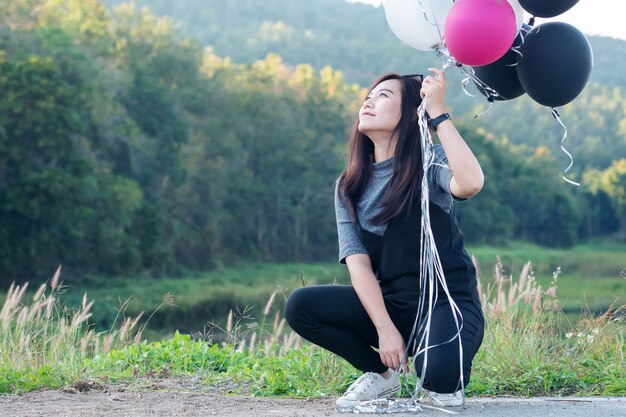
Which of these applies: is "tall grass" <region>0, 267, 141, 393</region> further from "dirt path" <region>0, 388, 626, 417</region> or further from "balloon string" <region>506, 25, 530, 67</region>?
"balloon string" <region>506, 25, 530, 67</region>

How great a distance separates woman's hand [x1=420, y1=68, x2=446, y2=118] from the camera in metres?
3.60

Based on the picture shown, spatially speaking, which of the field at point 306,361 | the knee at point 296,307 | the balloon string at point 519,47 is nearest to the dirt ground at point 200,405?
the field at point 306,361

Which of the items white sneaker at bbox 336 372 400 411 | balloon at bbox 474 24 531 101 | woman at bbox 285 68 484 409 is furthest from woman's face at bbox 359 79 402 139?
white sneaker at bbox 336 372 400 411

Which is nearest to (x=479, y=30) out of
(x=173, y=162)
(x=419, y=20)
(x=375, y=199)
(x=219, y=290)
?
(x=419, y=20)

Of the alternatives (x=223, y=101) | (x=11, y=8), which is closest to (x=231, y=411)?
(x=11, y=8)

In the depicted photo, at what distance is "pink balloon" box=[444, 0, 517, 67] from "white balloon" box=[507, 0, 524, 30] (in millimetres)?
227

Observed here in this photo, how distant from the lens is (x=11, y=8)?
100 feet

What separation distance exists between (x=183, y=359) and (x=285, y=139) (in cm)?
3725

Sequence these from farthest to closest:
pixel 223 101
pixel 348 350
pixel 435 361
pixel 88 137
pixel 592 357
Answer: pixel 223 101 < pixel 88 137 < pixel 592 357 < pixel 348 350 < pixel 435 361

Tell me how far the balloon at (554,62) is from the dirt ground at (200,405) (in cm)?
133

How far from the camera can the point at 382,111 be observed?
12.5ft

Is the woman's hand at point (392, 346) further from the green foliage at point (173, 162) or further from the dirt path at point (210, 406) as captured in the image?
the green foliage at point (173, 162)

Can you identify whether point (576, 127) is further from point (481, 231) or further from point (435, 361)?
point (435, 361)

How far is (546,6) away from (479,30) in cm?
51
